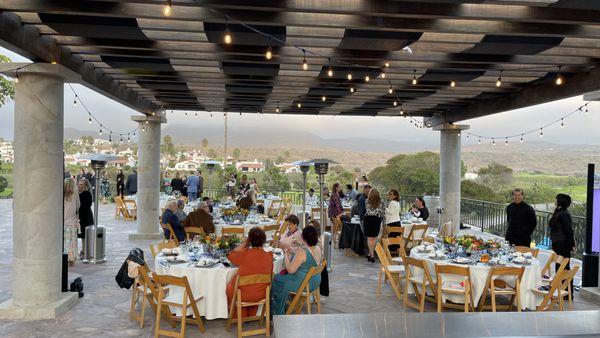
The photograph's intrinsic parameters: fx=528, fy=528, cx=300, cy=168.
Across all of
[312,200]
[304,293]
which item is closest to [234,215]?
[304,293]

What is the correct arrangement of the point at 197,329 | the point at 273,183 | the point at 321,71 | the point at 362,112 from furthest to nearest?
the point at 273,183, the point at 362,112, the point at 321,71, the point at 197,329

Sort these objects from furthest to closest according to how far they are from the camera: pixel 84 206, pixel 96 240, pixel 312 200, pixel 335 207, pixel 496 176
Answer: pixel 496 176 → pixel 312 200 → pixel 335 207 → pixel 84 206 → pixel 96 240


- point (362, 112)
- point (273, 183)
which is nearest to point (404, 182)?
point (273, 183)

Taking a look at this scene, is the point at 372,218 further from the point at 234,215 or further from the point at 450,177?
the point at 450,177

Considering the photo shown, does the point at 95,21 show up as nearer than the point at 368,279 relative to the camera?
Yes

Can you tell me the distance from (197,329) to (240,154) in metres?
39.8

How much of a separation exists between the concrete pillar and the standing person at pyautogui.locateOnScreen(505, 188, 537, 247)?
6.59 metres

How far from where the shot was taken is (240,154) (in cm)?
4556

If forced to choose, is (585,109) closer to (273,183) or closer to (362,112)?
(362,112)

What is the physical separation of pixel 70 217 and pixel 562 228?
7958 millimetres

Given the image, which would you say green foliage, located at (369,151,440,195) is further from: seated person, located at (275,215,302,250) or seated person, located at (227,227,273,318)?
seated person, located at (227,227,273,318)

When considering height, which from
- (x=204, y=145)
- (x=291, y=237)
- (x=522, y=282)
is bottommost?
(x=522, y=282)

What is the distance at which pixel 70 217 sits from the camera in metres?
9.17

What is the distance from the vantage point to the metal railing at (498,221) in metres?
11.3
